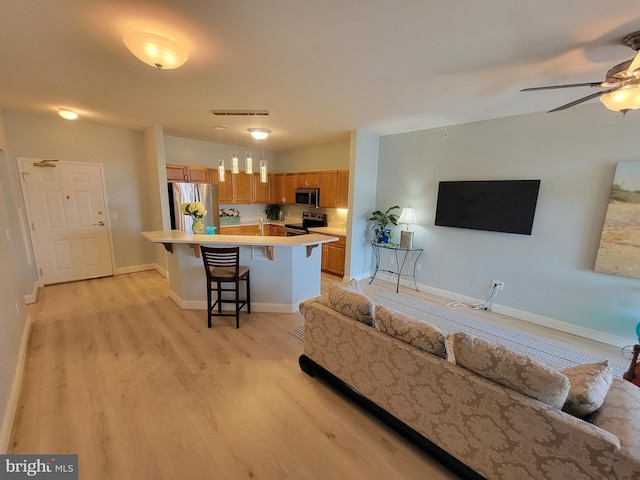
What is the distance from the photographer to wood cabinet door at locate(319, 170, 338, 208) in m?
5.38

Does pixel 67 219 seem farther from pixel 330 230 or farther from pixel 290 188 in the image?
pixel 330 230

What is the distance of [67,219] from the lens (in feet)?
14.3

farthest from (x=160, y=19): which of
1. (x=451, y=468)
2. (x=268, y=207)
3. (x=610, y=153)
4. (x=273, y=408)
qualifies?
(x=268, y=207)

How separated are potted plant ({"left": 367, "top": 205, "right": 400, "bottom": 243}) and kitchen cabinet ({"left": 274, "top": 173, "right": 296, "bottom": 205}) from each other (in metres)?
2.21

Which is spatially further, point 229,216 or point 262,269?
point 229,216

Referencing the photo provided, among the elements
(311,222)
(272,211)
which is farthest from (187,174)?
(311,222)

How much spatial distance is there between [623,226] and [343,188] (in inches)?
150

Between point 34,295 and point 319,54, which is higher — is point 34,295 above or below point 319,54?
below

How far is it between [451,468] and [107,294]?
4779mm

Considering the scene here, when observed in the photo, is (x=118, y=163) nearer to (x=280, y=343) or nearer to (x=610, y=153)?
(x=280, y=343)

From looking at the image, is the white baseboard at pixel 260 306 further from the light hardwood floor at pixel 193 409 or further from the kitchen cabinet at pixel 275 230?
the kitchen cabinet at pixel 275 230

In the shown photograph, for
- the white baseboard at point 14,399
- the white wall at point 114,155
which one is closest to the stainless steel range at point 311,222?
the white wall at point 114,155

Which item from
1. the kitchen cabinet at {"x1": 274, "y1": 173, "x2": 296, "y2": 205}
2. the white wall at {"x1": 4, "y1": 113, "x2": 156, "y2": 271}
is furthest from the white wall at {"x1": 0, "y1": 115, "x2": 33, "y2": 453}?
the kitchen cabinet at {"x1": 274, "y1": 173, "x2": 296, "y2": 205}

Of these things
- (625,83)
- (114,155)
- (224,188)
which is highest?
(625,83)
